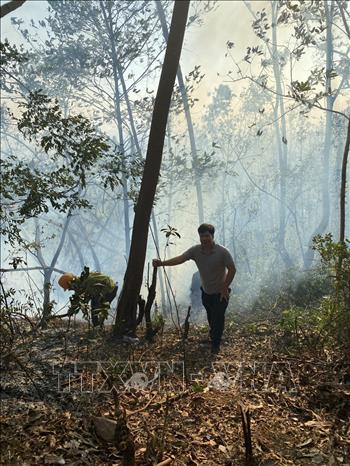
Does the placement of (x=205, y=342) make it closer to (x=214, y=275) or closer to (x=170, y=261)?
(x=214, y=275)

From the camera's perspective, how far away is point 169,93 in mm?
6266

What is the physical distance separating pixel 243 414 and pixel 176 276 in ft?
117

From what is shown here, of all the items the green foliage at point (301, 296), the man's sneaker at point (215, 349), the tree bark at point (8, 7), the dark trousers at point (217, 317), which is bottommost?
the man's sneaker at point (215, 349)

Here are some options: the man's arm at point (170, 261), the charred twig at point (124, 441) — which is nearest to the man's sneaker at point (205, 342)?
the man's arm at point (170, 261)

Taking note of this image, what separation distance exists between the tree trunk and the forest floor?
2.15 feet

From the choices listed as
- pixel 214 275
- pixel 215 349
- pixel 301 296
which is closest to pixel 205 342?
pixel 215 349

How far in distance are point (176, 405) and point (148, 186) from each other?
127 inches

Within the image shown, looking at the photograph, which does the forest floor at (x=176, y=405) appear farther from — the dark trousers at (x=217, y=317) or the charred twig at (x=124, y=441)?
the dark trousers at (x=217, y=317)

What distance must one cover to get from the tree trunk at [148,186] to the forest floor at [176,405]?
2.15ft

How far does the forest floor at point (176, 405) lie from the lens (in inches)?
118

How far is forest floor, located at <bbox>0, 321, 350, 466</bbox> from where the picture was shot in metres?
3.01

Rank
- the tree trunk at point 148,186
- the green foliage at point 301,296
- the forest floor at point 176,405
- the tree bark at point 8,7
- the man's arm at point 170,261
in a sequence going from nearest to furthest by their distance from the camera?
1. the forest floor at point 176,405
2. the tree bark at point 8,7
3. the man's arm at point 170,261
4. the tree trunk at point 148,186
5. the green foliage at point 301,296

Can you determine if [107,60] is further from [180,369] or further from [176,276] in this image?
[176,276]

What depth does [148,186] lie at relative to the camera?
20.5 feet
